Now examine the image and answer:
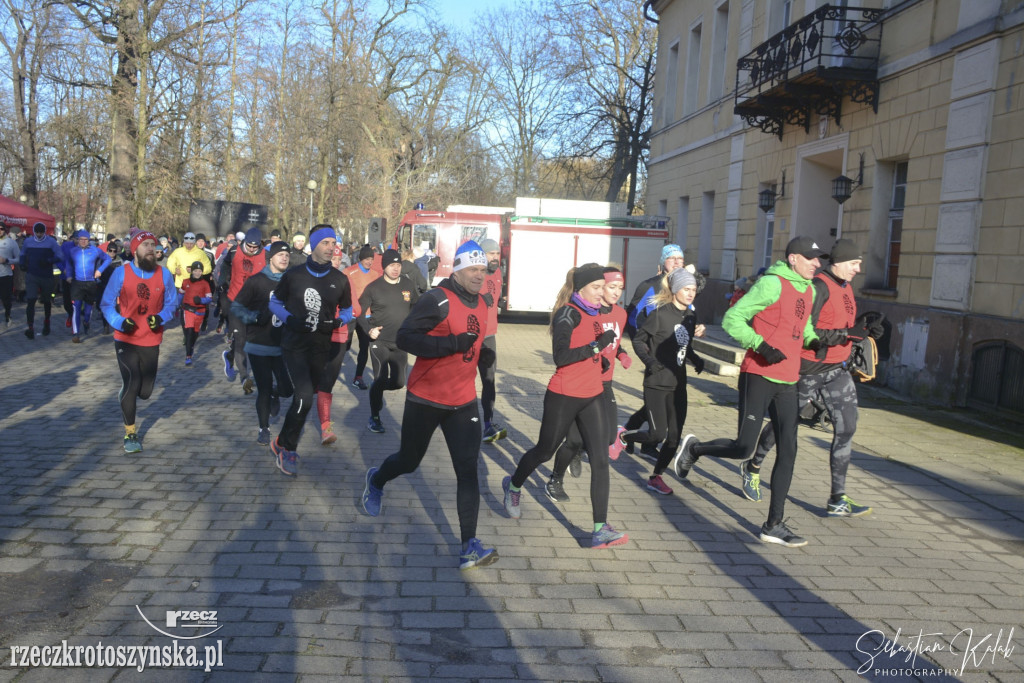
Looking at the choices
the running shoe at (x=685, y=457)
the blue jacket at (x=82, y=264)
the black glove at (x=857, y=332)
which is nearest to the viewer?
the black glove at (x=857, y=332)

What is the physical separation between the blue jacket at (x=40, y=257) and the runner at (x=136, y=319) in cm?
887

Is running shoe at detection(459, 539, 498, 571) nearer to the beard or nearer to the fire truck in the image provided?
the beard

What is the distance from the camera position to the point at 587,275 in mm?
5277

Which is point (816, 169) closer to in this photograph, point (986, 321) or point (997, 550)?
point (986, 321)

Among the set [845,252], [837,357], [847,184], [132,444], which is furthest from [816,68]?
[132,444]

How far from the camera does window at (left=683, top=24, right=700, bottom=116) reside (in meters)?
23.5

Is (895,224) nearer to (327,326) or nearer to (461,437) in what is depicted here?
(327,326)

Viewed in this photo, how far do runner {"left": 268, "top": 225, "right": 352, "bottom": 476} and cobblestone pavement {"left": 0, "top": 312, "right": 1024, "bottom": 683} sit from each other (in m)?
Result: 0.34

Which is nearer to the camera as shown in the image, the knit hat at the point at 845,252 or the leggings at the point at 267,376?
the knit hat at the point at 845,252

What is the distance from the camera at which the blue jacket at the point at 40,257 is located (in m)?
14.6

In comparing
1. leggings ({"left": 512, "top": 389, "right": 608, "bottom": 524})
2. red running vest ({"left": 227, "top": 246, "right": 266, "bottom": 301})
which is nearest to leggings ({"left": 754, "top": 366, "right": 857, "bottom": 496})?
leggings ({"left": 512, "top": 389, "right": 608, "bottom": 524})

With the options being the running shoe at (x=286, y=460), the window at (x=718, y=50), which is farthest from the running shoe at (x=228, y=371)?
the window at (x=718, y=50)

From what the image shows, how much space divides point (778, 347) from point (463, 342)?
2.23 meters

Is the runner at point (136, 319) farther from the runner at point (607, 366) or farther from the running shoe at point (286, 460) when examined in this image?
the runner at point (607, 366)
